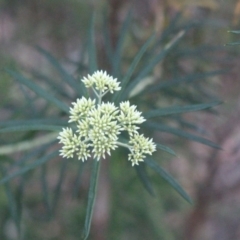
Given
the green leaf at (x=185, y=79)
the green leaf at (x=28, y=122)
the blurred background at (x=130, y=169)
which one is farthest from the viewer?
the blurred background at (x=130, y=169)

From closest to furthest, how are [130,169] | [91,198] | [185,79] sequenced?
[91,198]
[185,79]
[130,169]

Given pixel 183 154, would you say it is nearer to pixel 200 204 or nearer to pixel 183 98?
pixel 200 204

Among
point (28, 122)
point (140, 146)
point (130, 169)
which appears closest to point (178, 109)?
point (140, 146)

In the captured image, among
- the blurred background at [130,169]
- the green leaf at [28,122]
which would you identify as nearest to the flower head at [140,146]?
the green leaf at [28,122]

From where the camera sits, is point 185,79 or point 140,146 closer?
point 140,146

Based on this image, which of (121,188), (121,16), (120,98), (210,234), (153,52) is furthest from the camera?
(210,234)

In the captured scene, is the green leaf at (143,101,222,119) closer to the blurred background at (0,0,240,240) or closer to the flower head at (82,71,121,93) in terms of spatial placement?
the flower head at (82,71,121,93)

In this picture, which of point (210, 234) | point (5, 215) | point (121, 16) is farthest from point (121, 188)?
point (210, 234)

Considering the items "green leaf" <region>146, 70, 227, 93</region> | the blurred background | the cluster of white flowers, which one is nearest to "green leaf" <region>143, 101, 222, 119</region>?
the cluster of white flowers

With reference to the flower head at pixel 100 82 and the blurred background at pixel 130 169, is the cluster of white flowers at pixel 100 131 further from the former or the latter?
the blurred background at pixel 130 169

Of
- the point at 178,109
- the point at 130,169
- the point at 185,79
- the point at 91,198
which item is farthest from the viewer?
the point at 130,169

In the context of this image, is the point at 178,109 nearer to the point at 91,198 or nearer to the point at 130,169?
the point at 91,198
